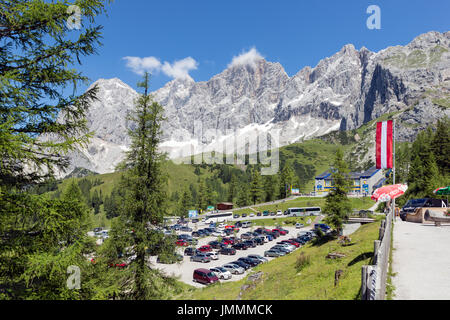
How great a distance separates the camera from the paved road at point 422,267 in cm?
1052

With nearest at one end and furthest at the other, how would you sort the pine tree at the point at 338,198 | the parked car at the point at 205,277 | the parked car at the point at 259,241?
the parked car at the point at 205,277
the pine tree at the point at 338,198
the parked car at the point at 259,241

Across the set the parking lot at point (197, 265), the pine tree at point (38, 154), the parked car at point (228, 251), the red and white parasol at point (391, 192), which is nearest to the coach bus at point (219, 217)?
the parking lot at point (197, 265)

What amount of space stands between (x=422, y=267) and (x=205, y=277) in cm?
2684

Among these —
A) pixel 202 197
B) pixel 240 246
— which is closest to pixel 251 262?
pixel 240 246

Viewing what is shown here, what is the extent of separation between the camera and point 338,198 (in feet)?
146

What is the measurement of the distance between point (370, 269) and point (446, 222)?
99.0ft

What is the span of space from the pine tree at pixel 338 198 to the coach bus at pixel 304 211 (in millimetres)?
47541

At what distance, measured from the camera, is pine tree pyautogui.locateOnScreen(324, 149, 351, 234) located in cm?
4369

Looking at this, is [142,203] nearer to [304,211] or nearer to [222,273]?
[222,273]

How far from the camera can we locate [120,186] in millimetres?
15875

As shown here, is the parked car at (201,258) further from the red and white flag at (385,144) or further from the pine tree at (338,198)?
the red and white flag at (385,144)

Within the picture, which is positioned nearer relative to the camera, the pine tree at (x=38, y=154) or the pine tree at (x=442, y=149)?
the pine tree at (x=38, y=154)

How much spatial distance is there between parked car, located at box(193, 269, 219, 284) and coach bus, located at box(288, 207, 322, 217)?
62663mm

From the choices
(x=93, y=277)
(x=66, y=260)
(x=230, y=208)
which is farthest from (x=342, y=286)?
(x=230, y=208)
